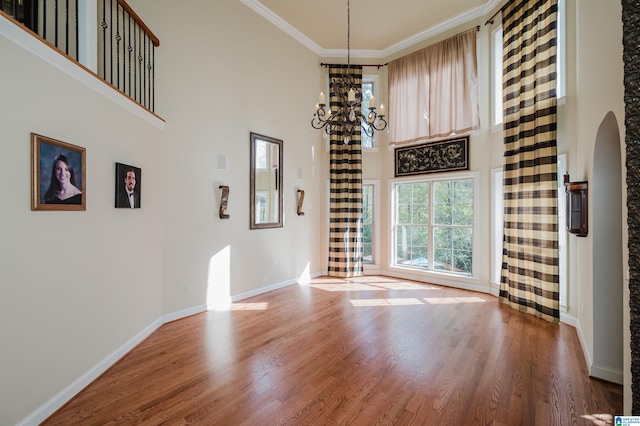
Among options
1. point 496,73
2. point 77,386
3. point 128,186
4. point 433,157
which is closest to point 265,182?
point 128,186

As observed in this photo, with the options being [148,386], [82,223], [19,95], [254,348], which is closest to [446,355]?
[254,348]

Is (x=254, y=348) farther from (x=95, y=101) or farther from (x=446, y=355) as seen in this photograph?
(x=95, y=101)

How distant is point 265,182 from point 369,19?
3.44 m

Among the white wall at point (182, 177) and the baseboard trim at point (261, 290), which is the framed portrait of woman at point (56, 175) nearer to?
the white wall at point (182, 177)

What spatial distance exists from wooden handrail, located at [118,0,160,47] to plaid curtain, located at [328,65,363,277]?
10.9 feet

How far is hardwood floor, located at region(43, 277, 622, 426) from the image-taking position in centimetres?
198

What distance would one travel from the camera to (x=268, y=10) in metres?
4.83

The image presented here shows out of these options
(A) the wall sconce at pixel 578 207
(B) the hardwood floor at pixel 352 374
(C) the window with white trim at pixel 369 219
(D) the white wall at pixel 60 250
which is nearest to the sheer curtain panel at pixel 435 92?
(C) the window with white trim at pixel 369 219

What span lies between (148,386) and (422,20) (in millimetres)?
6497

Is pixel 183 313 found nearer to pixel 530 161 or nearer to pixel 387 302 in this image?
pixel 387 302

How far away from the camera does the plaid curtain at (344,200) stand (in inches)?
233

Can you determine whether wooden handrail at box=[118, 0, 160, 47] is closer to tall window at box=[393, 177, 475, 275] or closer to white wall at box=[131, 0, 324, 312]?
white wall at box=[131, 0, 324, 312]

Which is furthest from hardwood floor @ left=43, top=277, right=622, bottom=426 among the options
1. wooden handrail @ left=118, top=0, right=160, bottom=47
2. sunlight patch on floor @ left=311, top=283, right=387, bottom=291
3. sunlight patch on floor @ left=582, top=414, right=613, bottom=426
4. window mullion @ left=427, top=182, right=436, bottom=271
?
wooden handrail @ left=118, top=0, right=160, bottom=47

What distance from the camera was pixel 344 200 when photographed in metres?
5.93
